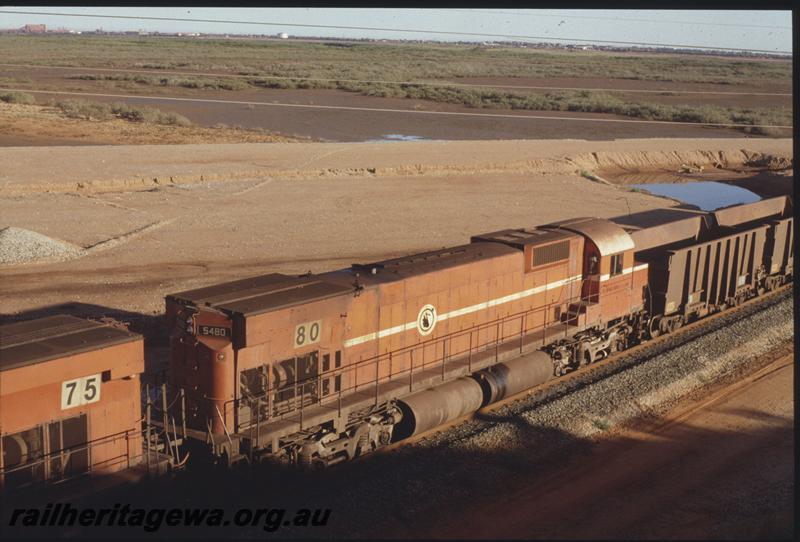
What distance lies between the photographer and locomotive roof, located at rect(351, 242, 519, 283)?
59.9 feet

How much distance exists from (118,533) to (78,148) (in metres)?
48.7

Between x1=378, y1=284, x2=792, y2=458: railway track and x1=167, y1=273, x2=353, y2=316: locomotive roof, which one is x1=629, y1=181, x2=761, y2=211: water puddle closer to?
x1=378, y1=284, x2=792, y2=458: railway track

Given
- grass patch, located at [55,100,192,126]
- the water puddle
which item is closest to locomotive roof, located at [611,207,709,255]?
the water puddle

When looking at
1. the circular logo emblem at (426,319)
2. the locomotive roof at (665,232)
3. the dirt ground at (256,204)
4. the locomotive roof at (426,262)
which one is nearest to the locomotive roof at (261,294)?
the locomotive roof at (426,262)

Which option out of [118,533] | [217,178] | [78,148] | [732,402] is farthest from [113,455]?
[78,148]

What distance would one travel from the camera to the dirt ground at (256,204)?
3150 centimetres

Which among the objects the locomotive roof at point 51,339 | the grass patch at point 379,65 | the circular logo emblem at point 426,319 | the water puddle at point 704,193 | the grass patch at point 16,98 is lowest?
the water puddle at point 704,193

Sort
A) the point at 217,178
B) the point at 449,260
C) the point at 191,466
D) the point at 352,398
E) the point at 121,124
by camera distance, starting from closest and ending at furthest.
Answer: the point at 191,466
the point at 352,398
the point at 449,260
the point at 217,178
the point at 121,124

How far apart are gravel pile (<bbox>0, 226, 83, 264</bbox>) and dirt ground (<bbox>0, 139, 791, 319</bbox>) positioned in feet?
1.97

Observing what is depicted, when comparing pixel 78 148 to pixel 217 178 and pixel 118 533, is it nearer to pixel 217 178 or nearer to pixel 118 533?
pixel 217 178

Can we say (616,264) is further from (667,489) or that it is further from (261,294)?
(261,294)

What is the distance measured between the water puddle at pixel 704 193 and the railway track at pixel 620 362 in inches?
934

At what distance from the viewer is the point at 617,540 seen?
540 inches

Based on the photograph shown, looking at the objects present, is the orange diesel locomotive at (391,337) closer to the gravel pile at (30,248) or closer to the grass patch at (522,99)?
the gravel pile at (30,248)
